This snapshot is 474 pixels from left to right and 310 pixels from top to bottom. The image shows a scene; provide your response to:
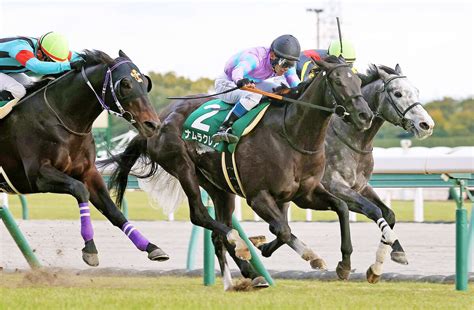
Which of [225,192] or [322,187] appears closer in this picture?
[322,187]

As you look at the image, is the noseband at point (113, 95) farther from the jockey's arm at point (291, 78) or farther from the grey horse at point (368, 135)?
the grey horse at point (368, 135)

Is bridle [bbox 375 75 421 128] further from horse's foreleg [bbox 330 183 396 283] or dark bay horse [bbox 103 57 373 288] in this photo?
dark bay horse [bbox 103 57 373 288]

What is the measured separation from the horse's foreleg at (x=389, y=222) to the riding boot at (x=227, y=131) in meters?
1.34

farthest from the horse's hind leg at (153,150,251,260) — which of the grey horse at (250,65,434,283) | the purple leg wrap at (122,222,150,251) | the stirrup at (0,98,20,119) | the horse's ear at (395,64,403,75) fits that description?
the horse's ear at (395,64,403,75)

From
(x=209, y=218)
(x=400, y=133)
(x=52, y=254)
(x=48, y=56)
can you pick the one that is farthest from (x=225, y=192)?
(x=400, y=133)

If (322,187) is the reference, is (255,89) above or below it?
above

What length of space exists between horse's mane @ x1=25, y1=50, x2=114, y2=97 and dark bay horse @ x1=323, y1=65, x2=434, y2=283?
2.16 meters

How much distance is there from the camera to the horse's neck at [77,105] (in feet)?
28.1

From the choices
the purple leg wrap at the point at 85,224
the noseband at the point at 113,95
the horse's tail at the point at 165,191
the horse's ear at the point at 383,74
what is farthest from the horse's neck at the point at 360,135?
the purple leg wrap at the point at 85,224

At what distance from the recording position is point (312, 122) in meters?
8.41

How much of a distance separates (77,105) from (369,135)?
2519 millimetres

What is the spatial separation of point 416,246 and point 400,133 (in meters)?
31.0

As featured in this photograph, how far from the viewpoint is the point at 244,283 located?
8586 millimetres

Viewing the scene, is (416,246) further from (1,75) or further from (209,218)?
(1,75)
